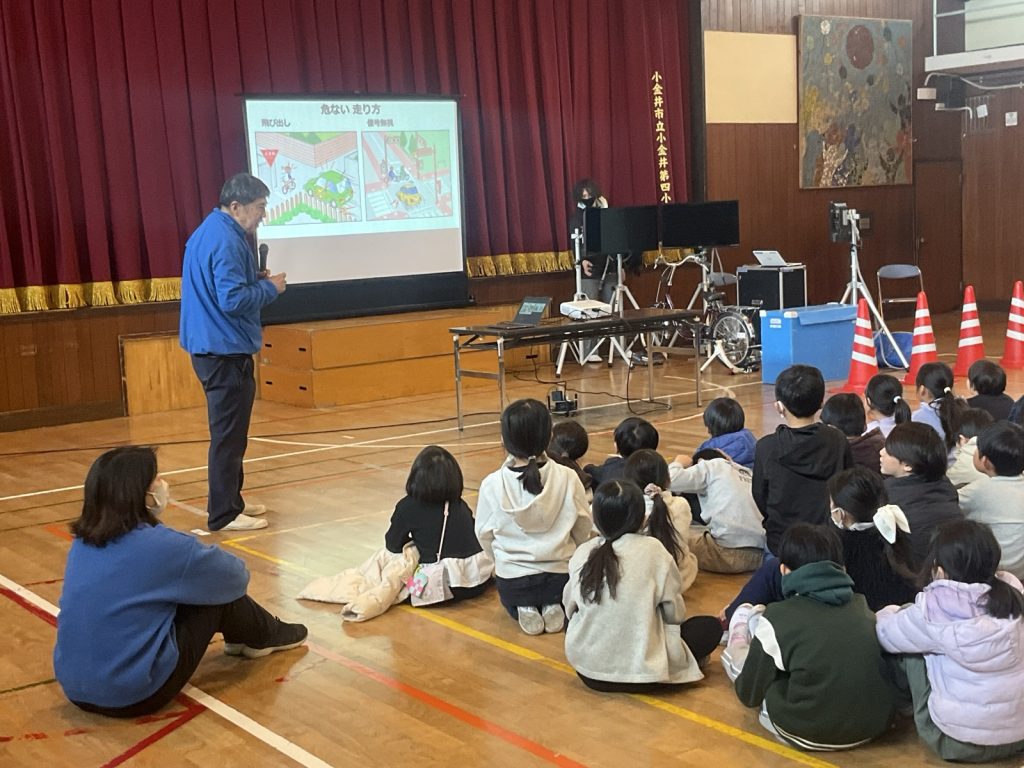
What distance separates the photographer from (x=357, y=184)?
931 centimetres

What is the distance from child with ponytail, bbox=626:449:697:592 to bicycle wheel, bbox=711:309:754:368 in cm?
558

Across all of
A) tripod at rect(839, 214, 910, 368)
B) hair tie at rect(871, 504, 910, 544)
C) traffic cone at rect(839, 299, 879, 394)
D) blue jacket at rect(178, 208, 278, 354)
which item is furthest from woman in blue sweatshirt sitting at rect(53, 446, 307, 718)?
tripod at rect(839, 214, 910, 368)

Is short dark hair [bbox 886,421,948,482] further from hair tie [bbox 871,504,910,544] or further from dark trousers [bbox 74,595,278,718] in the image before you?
dark trousers [bbox 74,595,278,718]

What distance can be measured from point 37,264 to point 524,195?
4.00m

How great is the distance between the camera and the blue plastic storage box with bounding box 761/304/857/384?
8.70m

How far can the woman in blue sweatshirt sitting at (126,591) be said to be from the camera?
3184 mm

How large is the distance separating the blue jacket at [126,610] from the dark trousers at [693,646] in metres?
1.08

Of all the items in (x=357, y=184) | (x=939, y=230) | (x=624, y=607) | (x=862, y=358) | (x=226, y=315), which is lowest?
(x=862, y=358)

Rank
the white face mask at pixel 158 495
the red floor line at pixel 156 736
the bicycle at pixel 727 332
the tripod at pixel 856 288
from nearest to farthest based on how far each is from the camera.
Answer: the red floor line at pixel 156 736 < the white face mask at pixel 158 495 < the tripod at pixel 856 288 < the bicycle at pixel 727 332

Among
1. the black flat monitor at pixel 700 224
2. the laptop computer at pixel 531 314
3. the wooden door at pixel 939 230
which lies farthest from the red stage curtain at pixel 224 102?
the wooden door at pixel 939 230

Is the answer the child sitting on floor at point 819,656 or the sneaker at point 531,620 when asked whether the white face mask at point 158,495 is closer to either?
the sneaker at point 531,620

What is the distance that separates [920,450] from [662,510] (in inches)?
29.4

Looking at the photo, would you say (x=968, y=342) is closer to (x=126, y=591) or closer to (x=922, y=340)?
(x=922, y=340)

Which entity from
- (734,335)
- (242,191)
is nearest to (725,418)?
(242,191)
